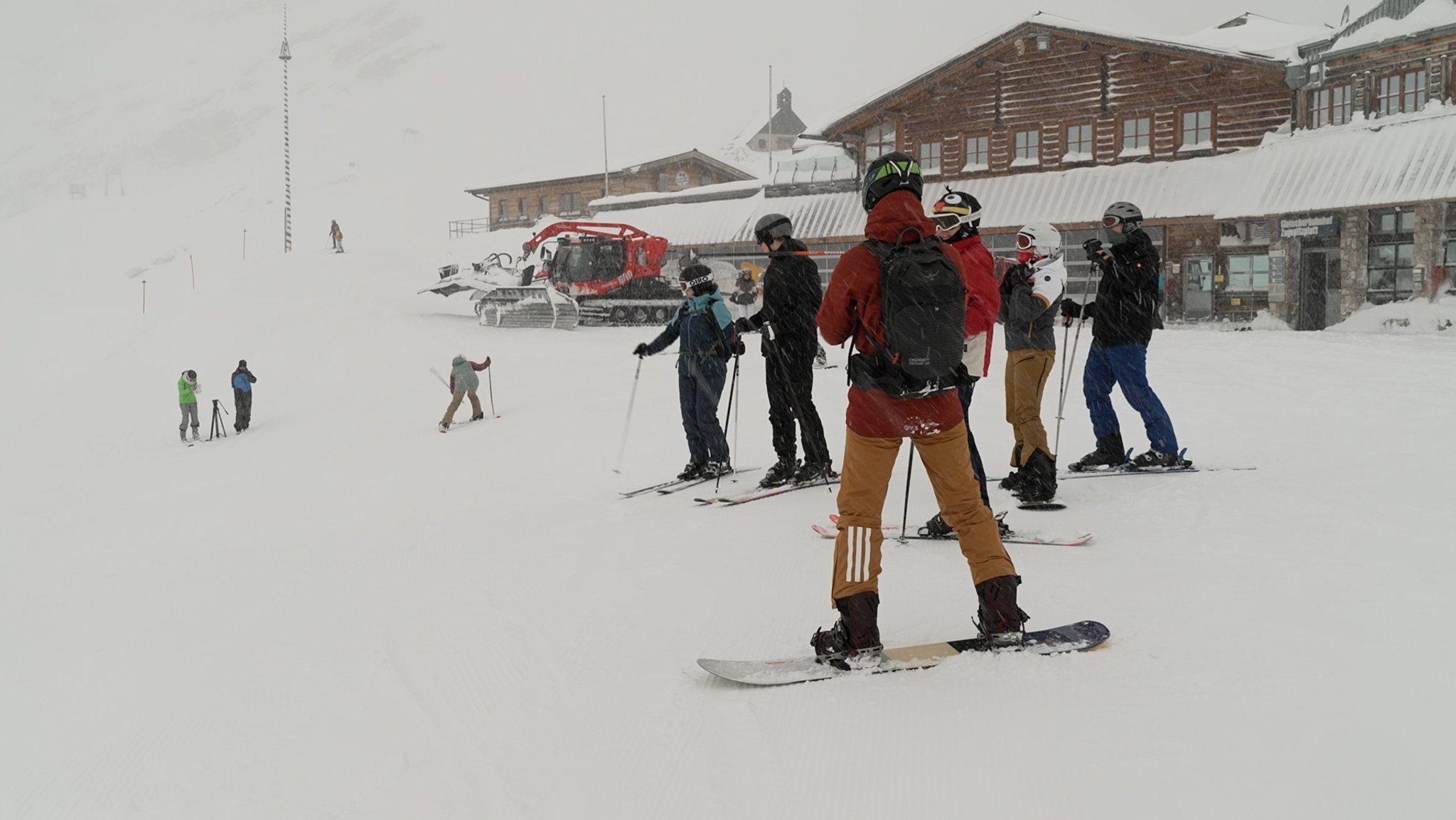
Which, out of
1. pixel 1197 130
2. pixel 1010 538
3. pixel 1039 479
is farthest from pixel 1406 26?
pixel 1010 538

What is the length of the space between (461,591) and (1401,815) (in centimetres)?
434

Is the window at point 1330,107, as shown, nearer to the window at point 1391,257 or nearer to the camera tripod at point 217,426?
the window at point 1391,257

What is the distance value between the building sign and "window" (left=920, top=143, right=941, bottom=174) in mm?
8864

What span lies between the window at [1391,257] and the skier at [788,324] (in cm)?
1862

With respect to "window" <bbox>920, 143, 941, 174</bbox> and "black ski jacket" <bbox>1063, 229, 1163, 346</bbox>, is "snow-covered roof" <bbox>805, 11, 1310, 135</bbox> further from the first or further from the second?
"black ski jacket" <bbox>1063, 229, 1163, 346</bbox>

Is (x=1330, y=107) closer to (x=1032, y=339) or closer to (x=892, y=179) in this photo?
(x=1032, y=339)

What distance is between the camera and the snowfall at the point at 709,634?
3.00m

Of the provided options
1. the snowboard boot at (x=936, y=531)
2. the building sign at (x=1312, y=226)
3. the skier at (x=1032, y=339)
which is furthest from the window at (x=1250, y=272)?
the snowboard boot at (x=936, y=531)

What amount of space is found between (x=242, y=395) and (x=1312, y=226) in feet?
71.8

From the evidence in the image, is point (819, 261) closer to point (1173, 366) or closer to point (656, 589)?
point (1173, 366)

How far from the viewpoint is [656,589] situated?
16.9 ft

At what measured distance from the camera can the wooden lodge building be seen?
65.7 feet

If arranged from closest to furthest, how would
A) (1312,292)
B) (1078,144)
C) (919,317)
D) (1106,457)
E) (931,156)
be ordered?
(919,317) < (1106,457) < (1312,292) < (1078,144) < (931,156)

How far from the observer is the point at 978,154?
2656cm
